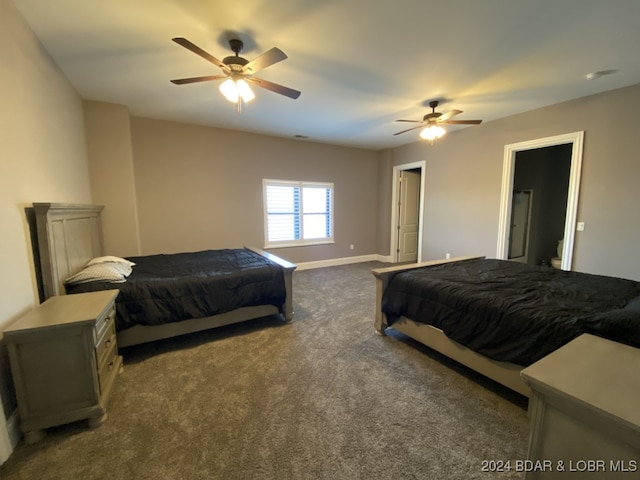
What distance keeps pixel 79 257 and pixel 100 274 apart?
445mm

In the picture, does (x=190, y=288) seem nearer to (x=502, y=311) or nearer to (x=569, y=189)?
(x=502, y=311)

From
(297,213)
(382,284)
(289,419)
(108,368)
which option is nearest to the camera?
(289,419)

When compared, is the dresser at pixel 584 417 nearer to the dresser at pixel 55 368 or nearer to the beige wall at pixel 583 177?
the dresser at pixel 55 368

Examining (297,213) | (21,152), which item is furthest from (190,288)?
(297,213)

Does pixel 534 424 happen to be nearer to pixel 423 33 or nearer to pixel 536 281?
pixel 536 281

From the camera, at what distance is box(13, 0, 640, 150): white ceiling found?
1.96 m

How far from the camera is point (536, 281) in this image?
2590mm

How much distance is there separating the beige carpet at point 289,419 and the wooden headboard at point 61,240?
954mm

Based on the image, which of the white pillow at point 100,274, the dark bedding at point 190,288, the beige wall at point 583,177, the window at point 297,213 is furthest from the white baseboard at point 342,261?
the white pillow at point 100,274

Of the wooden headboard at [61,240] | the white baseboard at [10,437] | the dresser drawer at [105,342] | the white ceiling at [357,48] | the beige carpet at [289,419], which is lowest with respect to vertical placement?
the beige carpet at [289,419]

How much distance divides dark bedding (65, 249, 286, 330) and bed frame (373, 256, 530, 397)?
1.16m

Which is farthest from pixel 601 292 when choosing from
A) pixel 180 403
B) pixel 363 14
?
pixel 180 403

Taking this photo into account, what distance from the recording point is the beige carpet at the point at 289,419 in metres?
1.47

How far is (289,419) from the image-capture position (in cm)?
179
